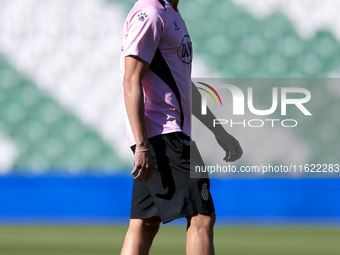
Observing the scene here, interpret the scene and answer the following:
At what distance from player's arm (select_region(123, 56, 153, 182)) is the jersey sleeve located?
0.10 feet

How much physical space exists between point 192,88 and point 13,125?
262 cm

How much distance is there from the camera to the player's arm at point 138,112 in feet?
6.35

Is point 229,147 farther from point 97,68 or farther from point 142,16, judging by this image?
point 97,68

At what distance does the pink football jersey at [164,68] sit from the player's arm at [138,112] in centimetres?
6

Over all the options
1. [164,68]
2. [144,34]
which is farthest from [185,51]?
[144,34]

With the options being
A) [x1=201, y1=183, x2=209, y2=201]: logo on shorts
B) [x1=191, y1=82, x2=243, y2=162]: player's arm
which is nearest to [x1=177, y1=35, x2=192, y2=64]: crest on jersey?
[x1=191, y1=82, x2=243, y2=162]: player's arm

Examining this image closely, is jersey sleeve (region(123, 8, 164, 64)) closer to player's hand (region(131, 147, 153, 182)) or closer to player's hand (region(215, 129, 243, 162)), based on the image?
player's hand (region(131, 147, 153, 182))

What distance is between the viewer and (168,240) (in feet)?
12.1

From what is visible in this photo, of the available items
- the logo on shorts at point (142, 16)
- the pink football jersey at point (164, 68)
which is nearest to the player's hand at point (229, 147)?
the pink football jersey at point (164, 68)

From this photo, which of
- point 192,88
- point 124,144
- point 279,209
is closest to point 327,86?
point 279,209

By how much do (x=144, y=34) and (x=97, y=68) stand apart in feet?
8.68

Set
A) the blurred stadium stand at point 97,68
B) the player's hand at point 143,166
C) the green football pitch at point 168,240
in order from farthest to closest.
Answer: the blurred stadium stand at point 97,68
the green football pitch at point 168,240
the player's hand at point 143,166

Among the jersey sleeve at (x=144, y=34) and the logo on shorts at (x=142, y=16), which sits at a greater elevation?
the logo on shorts at (x=142, y=16)

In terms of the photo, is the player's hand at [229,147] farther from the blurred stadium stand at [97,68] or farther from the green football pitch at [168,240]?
the blurred stadium stand at [97,68]
